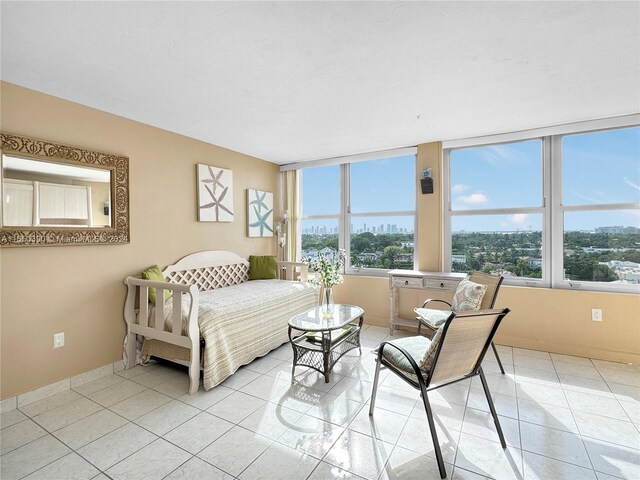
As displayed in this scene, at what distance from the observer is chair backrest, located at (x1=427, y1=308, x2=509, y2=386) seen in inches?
63.6

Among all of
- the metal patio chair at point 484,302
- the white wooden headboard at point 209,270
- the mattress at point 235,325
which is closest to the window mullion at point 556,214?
the metal patio chair at point 484,302

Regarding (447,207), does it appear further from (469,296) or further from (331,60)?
(331,60)

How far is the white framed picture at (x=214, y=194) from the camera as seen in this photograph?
3.62 meters

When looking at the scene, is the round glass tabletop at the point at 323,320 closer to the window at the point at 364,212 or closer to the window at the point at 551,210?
the window at the point at 364,212

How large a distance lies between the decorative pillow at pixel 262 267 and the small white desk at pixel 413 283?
66.3 inches

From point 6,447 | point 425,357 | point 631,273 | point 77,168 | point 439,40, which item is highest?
point 439,40

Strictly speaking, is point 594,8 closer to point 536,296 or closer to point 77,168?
point 536,296

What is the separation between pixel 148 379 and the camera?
2.62 m

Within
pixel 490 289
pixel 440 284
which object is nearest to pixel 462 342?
pixel 490 289

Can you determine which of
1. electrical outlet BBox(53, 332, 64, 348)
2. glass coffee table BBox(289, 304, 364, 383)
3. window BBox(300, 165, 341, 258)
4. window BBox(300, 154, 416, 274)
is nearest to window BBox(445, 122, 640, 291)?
window BBox(300, 154, 416, 274)

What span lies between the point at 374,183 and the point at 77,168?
3416 millimetres

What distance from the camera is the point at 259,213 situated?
453 cm

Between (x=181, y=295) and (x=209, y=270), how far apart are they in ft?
3.69

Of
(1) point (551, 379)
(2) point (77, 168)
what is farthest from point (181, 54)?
(1) point (551, 379)
